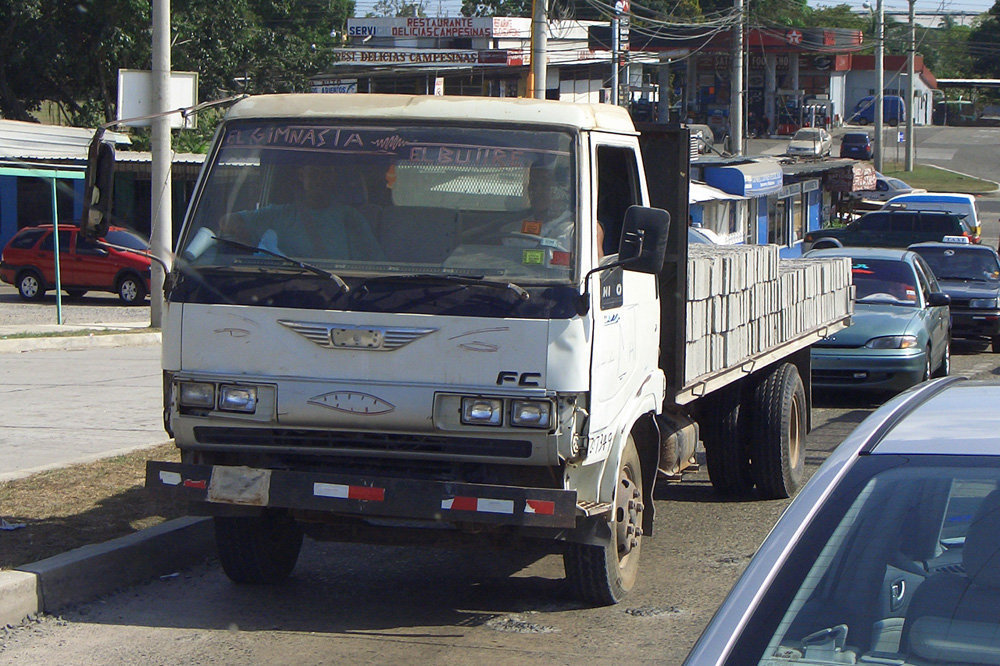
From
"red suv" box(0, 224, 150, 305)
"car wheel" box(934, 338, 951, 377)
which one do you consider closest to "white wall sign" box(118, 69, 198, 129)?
"car wheel" box(934, 338, 951, 377)

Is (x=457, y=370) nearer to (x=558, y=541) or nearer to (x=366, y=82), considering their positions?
(x=558, y=541)

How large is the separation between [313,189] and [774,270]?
411cm

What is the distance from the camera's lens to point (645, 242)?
5.41m

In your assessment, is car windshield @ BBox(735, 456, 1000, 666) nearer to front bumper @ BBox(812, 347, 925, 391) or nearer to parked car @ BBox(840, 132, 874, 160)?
front bumper @ BBox(812, 347, 925, 391)

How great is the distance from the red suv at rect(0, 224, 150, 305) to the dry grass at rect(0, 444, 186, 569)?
705 inches

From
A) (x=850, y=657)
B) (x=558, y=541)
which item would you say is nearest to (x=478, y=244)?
(x=558, y=541)

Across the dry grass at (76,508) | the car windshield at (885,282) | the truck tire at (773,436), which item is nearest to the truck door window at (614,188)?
the dry grass at (76,508)

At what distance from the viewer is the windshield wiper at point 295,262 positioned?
545 centimetres

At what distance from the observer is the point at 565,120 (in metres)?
5.66

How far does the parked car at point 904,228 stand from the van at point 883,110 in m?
62.5

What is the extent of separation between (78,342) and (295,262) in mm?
13009

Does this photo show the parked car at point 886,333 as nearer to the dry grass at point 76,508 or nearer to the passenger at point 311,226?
the dry grass at point 76,508

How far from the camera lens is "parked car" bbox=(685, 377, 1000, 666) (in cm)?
249

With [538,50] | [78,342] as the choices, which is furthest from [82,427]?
[538,50]
